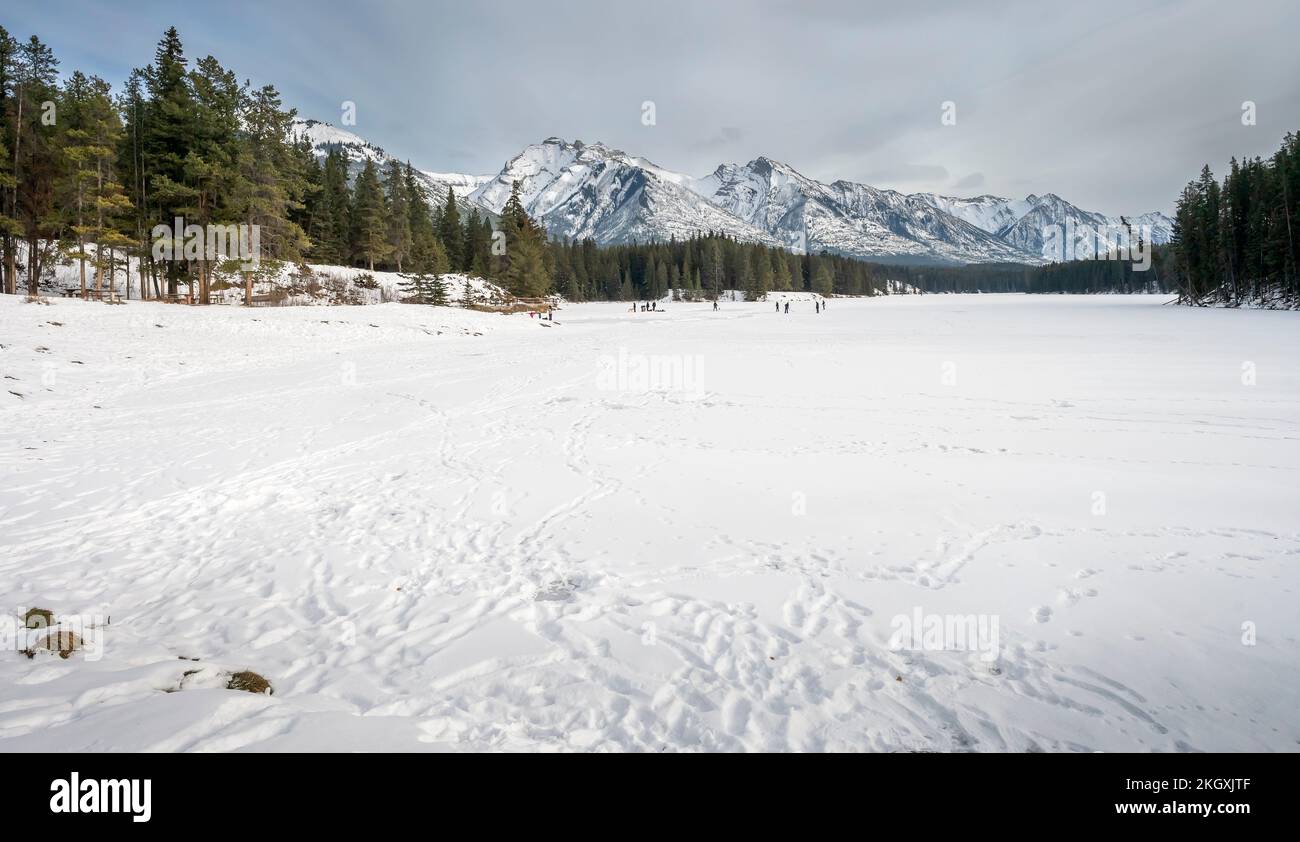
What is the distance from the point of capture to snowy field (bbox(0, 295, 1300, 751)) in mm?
3785

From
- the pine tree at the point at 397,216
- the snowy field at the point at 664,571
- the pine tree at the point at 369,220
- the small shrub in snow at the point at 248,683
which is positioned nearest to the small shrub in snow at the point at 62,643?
the snowy field at the point at 664,571

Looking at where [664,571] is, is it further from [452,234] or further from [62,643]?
[452,234]

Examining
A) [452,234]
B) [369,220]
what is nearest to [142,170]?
[369,220]

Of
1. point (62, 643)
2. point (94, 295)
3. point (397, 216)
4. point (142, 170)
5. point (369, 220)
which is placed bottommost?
point (62, 643)

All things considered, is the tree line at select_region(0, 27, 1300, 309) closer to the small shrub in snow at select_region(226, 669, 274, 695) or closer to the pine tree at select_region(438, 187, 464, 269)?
the pine tree at select_region(438, 187, 464, 269)

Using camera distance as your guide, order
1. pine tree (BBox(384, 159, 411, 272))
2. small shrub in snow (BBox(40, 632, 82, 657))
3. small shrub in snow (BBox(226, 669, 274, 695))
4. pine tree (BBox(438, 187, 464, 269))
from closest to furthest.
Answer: small shrub in snow (BBox(226, 669, 274, 695)) → small shrub in snow (BBox(40, 632, 82, 657)) → pine tree (BBox(384, 159, 411, 272)) → pine tree (BBox(438, 187, 464, 269))

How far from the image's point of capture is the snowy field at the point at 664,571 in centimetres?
379

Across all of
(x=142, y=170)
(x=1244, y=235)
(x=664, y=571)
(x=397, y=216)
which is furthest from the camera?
(x=397, y=216)

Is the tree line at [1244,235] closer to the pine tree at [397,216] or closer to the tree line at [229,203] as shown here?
the tree line at [229,203]

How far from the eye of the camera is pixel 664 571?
628cm

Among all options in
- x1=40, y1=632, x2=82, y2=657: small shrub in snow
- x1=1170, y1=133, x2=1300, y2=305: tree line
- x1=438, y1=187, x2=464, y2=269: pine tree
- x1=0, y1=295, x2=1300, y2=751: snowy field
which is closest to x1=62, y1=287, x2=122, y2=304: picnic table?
x1=0, y1=295, x2=1300, y2=751: snowy field

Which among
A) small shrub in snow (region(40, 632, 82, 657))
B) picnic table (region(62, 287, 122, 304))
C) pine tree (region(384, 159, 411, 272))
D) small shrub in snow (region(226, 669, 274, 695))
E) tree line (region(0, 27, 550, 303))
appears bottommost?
small shrub in snow (region(226, 669, 274, 695))

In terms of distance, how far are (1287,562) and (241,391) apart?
23.8 meters
